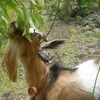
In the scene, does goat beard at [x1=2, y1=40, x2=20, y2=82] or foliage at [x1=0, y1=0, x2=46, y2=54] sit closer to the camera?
foliage at [x1=0, y1=0, x2=46, y2=54]

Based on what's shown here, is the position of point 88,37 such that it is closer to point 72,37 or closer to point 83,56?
point 72,37

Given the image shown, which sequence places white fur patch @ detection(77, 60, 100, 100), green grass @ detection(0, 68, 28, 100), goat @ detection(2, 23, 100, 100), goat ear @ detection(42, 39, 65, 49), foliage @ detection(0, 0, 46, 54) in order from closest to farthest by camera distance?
foliage @ detection(0, 0, 46, 54) → goat @ detection(2, 23, 100, 100) → goat ear @ detection(42, 39, 65, 49) → white fur patch @ detection(77, 60, 100, 100) → green grass @ detection(0, 68, 28, 100)

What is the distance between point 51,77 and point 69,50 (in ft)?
7.37

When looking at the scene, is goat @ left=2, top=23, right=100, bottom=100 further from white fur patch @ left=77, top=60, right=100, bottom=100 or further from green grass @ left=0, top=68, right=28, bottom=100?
green grass @ left=0, top=68, right=28, bottom=100

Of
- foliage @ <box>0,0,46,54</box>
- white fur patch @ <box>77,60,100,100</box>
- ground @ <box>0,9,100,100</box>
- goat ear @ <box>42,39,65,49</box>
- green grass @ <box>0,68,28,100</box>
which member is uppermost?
foliage @ <box>0,0,46,54</box>

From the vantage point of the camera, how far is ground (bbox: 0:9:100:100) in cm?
381

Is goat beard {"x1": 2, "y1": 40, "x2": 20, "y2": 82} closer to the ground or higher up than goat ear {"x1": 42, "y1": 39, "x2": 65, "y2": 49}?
higher up

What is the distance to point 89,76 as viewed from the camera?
103 inches

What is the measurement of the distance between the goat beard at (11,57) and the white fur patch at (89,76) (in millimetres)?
687

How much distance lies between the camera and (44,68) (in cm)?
254

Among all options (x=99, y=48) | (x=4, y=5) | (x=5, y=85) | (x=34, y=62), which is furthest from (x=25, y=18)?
(x=99, y=48)

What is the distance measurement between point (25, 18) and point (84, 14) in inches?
211

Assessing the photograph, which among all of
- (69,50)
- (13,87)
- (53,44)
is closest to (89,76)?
(53,44)

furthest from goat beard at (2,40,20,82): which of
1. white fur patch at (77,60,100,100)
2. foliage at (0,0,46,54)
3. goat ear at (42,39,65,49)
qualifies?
foliage at (0,0,46,54)
